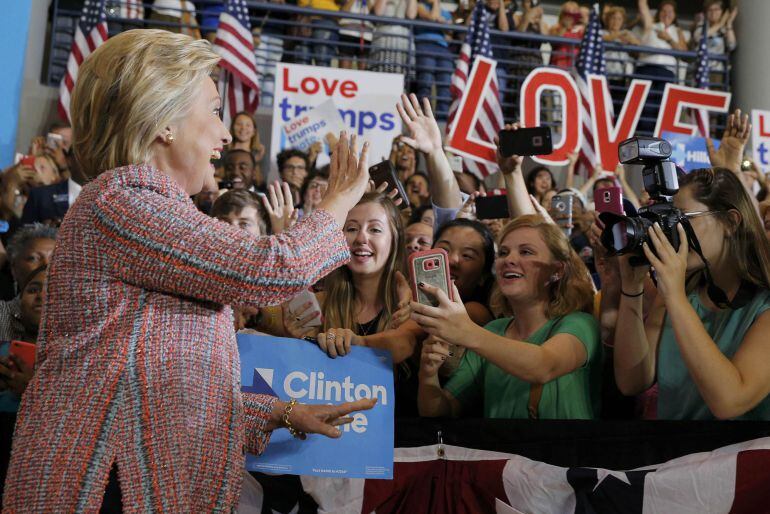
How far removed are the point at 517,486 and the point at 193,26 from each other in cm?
651

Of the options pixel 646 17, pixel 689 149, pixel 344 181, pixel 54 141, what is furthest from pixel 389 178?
pixel 646 17

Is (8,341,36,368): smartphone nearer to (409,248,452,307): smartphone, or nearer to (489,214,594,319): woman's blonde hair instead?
(409,248,452,307): smartphone

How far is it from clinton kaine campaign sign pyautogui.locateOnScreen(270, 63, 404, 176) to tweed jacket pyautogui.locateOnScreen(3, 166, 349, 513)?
477 cm

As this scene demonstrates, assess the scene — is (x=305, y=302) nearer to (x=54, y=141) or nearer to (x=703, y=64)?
(x=54, y=141)

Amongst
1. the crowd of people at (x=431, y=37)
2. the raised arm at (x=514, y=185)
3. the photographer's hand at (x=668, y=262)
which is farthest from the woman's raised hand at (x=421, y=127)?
the crowd of people at (x=431, y=37)

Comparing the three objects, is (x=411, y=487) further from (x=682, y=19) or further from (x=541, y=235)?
(x=682, y=19)

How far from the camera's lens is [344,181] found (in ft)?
5.72

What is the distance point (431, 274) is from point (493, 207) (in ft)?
4.78

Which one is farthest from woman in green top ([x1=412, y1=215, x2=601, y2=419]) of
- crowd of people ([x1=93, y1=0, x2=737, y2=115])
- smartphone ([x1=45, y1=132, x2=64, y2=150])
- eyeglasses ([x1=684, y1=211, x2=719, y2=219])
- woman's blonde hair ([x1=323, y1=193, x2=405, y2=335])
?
crowd of people ([x1=93, y1=0, x2=737, y2=115])

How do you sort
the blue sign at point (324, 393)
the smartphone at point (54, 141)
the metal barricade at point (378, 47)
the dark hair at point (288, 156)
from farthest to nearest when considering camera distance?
1. the metal barricade at point (378, 47)
2. the smartphone at point (54, 141)
3. the dark hair at point (288, 156)
4. the blue sign at point (324, 393)

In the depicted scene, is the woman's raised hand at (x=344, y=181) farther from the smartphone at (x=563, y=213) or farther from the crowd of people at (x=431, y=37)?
the crowd of people at (x=431, y=37)

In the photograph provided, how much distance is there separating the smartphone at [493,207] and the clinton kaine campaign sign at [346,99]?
263 cm

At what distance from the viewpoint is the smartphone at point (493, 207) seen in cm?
366

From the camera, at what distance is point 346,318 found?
2.94 meters
